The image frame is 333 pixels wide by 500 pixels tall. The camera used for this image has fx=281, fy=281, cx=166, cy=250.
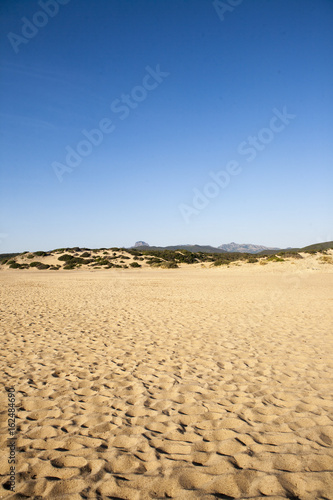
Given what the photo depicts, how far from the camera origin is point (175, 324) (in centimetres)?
869

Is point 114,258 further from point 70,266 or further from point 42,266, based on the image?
point 42,266

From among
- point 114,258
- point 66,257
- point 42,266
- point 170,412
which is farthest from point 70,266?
point 170,412

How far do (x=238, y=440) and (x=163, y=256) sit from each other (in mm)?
49266

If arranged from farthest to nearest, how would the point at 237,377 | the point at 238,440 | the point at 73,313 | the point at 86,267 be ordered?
the point at 86,267 → the point at 73,313 → the point at 237,377 → the point at 238,440

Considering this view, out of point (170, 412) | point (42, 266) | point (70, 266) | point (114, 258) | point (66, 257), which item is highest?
point (66, 257)

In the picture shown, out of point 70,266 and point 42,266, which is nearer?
point 70,266

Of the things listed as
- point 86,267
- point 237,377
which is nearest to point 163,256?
point 86,267

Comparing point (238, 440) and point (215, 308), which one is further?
point (215, 308)

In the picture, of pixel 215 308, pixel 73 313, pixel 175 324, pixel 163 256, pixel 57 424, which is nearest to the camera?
pixel 57 424

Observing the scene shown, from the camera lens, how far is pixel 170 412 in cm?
375

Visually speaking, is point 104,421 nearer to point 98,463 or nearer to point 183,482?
point 98,463

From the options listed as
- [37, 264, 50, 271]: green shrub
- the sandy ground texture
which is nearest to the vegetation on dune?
[37, 264, 50, 271]: green shrub

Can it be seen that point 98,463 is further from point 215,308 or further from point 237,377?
point 215,308

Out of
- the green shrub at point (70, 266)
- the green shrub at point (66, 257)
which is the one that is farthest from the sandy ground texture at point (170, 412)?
the green shrub at point (66, 257)
